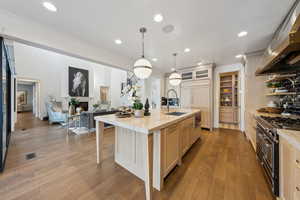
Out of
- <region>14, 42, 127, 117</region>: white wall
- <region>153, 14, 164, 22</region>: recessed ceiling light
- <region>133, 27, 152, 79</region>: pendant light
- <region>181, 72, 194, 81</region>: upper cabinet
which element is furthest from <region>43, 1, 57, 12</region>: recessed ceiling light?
<region>14, 42, 127, 117</region>: white wall

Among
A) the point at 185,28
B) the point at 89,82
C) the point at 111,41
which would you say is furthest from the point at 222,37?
the point at 89,82

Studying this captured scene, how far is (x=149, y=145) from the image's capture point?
49.3 inches

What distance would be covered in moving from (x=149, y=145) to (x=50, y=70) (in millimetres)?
9009

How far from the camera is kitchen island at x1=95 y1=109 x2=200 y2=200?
1.29 m

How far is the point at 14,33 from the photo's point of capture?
1.88m

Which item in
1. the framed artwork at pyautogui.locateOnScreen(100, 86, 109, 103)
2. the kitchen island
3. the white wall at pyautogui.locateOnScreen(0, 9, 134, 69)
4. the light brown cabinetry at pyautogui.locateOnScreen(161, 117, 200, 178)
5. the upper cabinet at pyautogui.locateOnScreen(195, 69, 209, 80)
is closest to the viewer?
the kitchen island

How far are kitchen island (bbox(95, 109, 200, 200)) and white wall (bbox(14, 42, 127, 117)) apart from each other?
669 cm

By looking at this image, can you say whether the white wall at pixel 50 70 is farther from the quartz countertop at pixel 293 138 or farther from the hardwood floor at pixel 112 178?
the quartz countertop at pixel 293 138

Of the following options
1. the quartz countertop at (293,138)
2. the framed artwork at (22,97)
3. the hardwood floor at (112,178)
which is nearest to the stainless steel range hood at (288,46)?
the quartz countertop at (293,138)

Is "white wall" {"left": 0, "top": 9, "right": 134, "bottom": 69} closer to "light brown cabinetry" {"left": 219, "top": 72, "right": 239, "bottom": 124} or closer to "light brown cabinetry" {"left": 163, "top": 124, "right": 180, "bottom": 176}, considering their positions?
"light brown cabinetry" {"left": 163, "top": 124, "right": 180, "bottom": 176}

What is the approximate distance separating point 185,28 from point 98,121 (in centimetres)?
249

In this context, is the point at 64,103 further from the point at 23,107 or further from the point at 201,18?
the point at 201,18

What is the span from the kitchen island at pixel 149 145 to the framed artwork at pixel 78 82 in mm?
6277

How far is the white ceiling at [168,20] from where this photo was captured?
1667 millimetres
